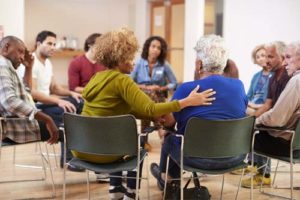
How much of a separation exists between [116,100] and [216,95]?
628 millimetres

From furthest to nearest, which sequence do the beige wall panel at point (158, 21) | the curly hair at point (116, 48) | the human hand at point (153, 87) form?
1. the beige wall panel at point (158, 21)
2. the human hand at point (153, 87)
3. the curly hair at point (116, 48)

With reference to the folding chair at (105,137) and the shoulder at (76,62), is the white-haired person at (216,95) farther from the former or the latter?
the shoulder at (76,62)

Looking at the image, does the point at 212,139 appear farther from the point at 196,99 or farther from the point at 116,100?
the point at 116,100

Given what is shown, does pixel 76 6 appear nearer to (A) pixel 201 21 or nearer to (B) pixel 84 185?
(A) pixel 201 21

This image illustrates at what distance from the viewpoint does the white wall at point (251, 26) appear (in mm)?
6641

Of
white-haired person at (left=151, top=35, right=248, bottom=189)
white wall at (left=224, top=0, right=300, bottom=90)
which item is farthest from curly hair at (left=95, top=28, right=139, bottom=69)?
white wall at (left=224, top=0, right=300, bottom=90)

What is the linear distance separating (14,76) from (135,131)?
1170mm

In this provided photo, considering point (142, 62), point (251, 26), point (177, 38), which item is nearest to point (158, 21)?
point (177, 38)

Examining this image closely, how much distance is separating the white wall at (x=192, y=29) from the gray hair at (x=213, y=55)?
409cm

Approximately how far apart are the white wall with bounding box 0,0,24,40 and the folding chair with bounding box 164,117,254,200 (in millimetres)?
3560

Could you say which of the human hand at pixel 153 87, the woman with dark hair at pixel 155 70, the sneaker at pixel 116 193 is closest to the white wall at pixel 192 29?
the woman with dark hair at pixel 155 70

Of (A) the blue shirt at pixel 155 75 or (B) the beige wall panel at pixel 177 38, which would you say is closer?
(A) the blue shirt at pixel 155 75

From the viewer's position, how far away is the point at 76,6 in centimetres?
976

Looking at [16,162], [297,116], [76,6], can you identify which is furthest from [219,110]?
[76,6]
